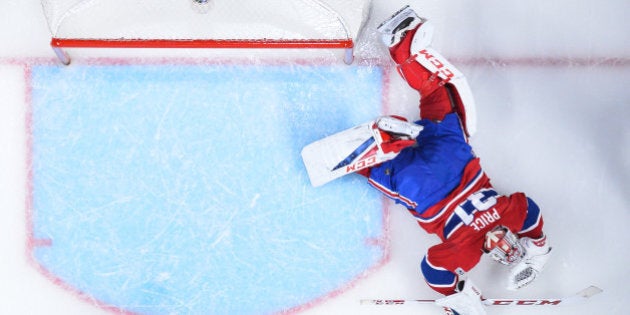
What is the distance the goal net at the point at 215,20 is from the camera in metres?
2.92

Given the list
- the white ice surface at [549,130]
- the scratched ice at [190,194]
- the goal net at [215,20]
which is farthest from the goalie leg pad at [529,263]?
the goal net at [215,20]

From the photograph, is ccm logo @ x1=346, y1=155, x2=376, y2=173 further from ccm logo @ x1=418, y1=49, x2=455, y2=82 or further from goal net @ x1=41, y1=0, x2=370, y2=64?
goal net @ x1=41, y1=0, x2=370, y2=64

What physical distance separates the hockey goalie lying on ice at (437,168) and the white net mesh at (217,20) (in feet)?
1.13

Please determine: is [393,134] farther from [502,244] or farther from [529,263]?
[529,263]

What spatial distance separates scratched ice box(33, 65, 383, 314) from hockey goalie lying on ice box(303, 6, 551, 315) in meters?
0.27

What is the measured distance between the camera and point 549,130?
3.02 meters

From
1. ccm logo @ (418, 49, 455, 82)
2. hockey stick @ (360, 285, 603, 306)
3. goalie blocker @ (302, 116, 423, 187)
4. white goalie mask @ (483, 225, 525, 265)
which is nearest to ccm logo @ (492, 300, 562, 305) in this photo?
hockey stick @ (360, 285, 603, 306)

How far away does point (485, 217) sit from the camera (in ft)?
8.48

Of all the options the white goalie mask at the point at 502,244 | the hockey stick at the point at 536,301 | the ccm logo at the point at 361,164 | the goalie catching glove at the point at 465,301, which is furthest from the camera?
the hockey stick at the point at 536,301

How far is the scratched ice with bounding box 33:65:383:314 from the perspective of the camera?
2.93 m

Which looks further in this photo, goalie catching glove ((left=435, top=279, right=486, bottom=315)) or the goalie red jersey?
goalie catching glove ((left=435, top=279, right=486, bottom=315))

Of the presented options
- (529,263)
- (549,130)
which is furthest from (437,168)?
(549,130)

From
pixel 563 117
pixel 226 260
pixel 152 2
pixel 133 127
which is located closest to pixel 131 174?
pixel 133 127

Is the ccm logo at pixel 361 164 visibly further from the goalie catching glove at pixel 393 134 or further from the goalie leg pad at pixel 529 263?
the goalie leg pad at pixel 529 263
